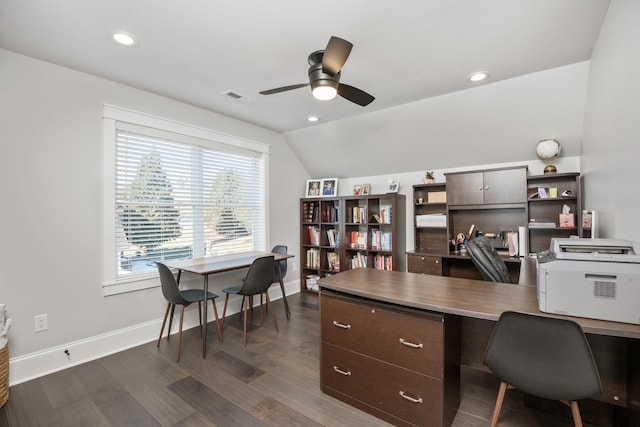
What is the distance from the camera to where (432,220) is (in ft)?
12.9

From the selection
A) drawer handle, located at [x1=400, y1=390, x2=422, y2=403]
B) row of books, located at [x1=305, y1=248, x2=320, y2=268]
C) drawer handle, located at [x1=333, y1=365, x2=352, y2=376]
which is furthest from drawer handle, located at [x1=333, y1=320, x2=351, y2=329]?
row of books, located at [x1=305, y1=248, x2=320, y2=268]

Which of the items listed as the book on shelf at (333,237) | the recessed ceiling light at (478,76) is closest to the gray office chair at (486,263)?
the recessed ceiling light at (478,76)

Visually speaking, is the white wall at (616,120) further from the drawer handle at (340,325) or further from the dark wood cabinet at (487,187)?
the drawer handle at (340,325)

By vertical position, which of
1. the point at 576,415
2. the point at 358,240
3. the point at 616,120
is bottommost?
the point at 576,415

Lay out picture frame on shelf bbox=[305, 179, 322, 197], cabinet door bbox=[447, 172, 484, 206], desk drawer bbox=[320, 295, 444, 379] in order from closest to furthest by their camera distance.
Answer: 1. desk drawer bbox=[320, 295, 444, 379]
2. cabinet door bbox=[447, 172, 484, 206]
3. picture frame on shelf bbox=[305, 179, 322, 197]

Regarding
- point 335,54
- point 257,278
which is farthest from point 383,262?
point 335,54

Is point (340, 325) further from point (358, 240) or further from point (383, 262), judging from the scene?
point (358, 240)

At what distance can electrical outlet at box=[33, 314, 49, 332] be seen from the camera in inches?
94.8

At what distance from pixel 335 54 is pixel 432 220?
2754 millimetres

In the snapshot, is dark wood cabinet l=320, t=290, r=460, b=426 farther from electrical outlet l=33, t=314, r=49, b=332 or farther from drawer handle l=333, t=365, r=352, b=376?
electrical outlet l=33, t=314, r=49, b=332

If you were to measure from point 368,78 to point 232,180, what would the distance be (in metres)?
2.23

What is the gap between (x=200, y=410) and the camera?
1964 mm

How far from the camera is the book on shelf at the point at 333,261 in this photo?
4664 millimetres

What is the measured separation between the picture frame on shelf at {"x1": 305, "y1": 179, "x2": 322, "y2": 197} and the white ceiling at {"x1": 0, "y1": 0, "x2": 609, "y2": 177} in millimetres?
2198
